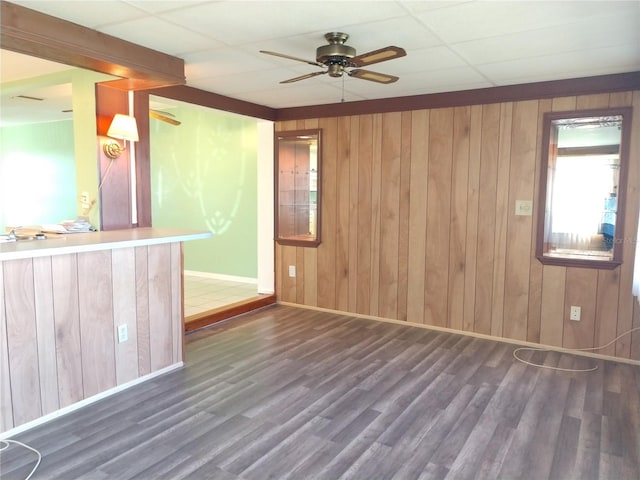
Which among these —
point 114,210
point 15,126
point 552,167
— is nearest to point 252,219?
point 114,210

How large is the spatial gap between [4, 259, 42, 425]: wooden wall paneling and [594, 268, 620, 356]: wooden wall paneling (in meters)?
4.05

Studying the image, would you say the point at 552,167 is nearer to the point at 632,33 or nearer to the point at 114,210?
the point at 632,33

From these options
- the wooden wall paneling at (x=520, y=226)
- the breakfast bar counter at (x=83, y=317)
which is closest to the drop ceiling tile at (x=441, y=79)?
the wooden wall paneling at (x=520, y=226)

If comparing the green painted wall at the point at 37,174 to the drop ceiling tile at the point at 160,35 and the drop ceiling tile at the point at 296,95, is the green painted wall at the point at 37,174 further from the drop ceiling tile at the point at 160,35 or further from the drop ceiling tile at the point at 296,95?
the drop ceiling tile at the point at 160,35

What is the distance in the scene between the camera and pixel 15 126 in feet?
27.8

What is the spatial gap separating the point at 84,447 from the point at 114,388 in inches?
25.3

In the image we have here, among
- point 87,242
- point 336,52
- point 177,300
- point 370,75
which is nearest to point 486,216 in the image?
point 370,75

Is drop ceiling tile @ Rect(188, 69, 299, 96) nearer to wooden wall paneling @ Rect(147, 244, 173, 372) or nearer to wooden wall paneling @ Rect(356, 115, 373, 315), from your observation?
wooden wall paneling @ Rect(356, 115, 373, 315)

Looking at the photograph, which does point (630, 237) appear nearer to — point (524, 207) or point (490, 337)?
point (524, 207)

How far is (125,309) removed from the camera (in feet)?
9.87

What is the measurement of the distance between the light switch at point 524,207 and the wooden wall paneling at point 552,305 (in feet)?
1.61

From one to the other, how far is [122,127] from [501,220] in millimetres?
3286

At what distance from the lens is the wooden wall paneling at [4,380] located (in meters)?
2.37

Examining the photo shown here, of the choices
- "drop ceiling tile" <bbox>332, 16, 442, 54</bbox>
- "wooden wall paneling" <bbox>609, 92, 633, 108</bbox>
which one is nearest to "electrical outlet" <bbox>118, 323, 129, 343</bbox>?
"drop ceiling tile" <bbox>332, 16, 442, 54</bbox>
